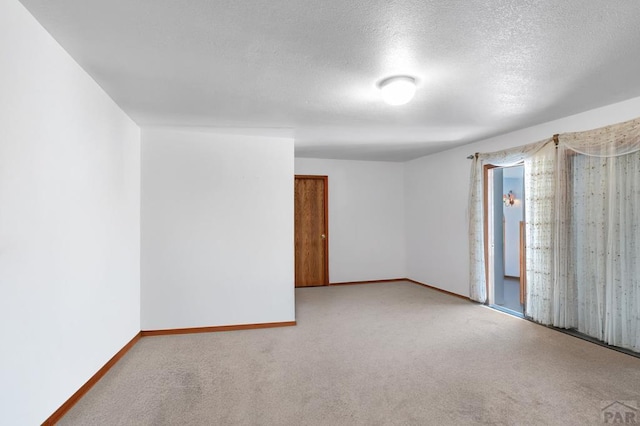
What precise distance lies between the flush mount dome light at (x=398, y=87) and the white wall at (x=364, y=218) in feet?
11.7

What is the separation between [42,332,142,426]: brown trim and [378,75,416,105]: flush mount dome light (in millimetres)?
3212

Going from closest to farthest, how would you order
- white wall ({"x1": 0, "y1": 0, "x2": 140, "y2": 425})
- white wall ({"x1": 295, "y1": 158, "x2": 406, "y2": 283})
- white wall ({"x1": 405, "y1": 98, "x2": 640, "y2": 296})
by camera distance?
white wall ({"x1": 0, "y1": 0, "x2": 140, "y2": 425})
white wall ({"x1": 405, "y1": 98, "x2": 640, "y2": 296})
white wall ({"x1": 295, "y1": 158, "x2": 406, "y2": 283})

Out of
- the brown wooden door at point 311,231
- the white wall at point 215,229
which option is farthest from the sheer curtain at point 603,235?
the brown wooden door at point 311,231

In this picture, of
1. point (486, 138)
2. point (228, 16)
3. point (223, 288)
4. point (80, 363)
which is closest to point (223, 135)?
point (223, 288)

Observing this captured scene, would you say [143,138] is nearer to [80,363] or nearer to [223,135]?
[223,135]

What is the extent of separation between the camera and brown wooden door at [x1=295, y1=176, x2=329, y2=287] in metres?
6.00

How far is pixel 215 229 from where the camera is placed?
12.5 feet

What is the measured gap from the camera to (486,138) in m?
4.56

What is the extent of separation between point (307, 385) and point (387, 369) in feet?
2.36

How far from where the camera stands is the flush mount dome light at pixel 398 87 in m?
2.43

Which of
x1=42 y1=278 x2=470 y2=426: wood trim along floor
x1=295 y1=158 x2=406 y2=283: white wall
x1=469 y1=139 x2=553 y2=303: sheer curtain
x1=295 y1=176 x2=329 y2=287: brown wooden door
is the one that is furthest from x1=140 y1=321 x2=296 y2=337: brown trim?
x1=469 y1=139 x2=553 y2=303: sheer curtain

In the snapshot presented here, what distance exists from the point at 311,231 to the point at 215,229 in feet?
8.19

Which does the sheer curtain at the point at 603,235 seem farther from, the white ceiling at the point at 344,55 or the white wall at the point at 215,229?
the white wall at the point at 215,229

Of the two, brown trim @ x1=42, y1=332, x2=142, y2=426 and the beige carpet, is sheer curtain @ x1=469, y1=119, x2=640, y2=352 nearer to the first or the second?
the beige carpet
